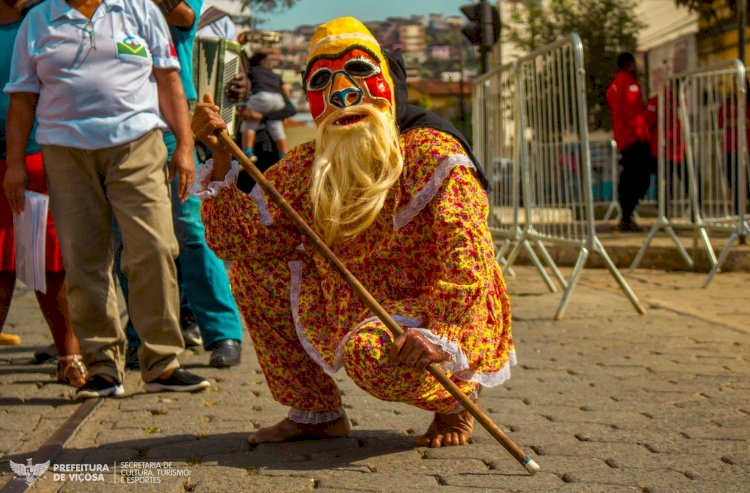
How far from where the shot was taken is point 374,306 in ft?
11.7

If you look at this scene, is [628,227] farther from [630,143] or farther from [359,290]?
[359,290]

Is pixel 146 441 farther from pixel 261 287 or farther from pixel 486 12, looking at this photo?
pixel 486 12

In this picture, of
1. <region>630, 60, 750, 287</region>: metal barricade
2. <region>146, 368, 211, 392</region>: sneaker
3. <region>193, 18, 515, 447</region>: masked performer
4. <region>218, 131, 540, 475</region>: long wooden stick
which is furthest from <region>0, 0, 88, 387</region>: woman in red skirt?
<region>630, 60, 750, 287</region>: metal barricade

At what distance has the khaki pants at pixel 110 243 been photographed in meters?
4.83

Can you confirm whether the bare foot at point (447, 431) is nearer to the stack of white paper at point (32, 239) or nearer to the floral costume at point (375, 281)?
the floral costume at point (375, 281)

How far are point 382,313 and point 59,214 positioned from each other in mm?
1872

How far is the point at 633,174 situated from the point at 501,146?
4730 mm

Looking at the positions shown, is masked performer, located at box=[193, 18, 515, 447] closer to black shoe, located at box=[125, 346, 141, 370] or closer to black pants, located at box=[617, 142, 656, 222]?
black shoe, located at box=[125, 346, 141, 370]

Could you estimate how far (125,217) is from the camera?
15.9ft

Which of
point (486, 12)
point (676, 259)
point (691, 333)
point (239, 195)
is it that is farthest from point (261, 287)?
point (486, 12)

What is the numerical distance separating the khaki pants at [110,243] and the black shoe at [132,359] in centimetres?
71

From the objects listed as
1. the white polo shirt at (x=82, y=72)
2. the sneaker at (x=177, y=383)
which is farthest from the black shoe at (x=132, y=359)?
the white polo shirt at (x=82, y=72)

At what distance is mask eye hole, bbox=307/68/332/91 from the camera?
4006 millimetres

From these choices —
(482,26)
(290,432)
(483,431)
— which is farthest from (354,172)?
(482,26)
